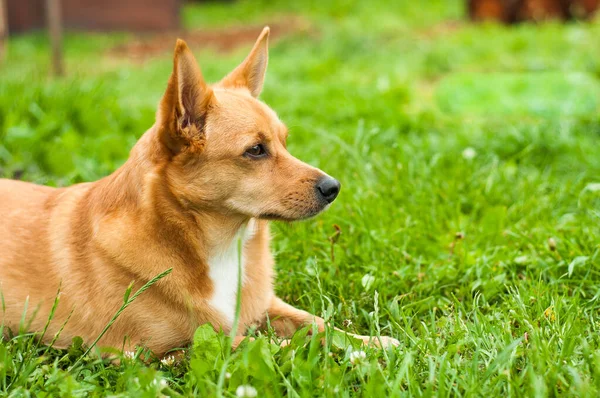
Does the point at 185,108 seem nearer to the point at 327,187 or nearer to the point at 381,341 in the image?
the point at 327,187

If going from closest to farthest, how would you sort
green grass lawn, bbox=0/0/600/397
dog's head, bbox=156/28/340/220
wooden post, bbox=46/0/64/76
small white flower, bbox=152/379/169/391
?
small white flower, bbox=152/379/169/391 < green grass lawn, bbox=0/0/600/397 < dog's head, bbox=156/28/340/220 < wooden post, bbox=46/0/64/76

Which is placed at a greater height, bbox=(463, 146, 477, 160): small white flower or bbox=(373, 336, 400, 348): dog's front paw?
bbox=(373, 336, 400, 348): dog's front paw

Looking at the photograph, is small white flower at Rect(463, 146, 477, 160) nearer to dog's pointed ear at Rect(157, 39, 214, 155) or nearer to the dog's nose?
the dog's nose

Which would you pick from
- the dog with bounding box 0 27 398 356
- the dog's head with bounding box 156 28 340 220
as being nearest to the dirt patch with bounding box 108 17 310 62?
the dog with bounding box 0 27 398 356

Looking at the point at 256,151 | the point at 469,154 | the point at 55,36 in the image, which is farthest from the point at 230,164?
the point at 55,36

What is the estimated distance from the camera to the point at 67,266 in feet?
9.62

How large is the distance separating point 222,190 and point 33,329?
998mm

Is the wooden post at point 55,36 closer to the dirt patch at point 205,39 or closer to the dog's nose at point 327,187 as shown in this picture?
the dirt patch at point 205,39

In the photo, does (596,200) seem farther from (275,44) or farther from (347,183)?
(275,44)

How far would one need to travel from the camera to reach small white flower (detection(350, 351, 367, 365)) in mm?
2400

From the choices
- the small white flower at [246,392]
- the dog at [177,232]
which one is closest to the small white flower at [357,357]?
the dog at [177,232]

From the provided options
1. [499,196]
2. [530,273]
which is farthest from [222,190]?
[499,196]

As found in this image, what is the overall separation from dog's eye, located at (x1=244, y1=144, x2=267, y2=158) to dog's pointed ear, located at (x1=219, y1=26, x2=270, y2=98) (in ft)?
1.54

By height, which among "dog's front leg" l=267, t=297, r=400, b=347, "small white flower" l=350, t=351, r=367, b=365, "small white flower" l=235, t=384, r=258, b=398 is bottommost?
"dog's front leg" l=267, t=297, r=400, b=347
